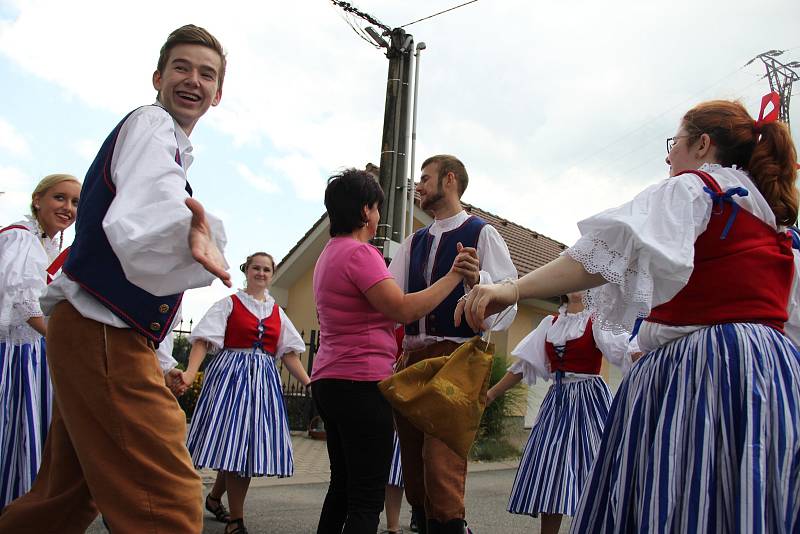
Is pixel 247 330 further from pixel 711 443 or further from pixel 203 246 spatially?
pixel 711 443

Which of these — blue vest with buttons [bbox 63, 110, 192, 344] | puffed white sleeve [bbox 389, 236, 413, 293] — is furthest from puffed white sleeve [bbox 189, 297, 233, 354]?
blue vest with buttons [bbox 63, 110, 192, 344]

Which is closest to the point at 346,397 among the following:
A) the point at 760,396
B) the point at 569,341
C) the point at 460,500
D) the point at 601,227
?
the point at 460,500

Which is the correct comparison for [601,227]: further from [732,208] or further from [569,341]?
[569,341]

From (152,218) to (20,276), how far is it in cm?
225

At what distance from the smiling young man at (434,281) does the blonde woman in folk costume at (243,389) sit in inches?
53.7

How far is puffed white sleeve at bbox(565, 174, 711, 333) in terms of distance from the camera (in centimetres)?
209

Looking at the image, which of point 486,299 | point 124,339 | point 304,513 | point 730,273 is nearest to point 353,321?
point 486,299

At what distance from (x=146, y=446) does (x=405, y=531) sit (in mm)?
3668

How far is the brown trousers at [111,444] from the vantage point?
1930mm

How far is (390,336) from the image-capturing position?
10.8ft

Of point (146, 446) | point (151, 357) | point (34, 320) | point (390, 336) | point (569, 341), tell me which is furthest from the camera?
point (569, 341)

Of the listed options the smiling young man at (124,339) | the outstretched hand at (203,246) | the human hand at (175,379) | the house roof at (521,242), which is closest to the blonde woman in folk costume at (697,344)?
the outstretched hand at (203,246)

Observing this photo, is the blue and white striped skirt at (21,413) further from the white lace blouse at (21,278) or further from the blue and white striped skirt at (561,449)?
the blue and white striped skirt at (561,449)

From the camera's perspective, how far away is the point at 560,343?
526cm
